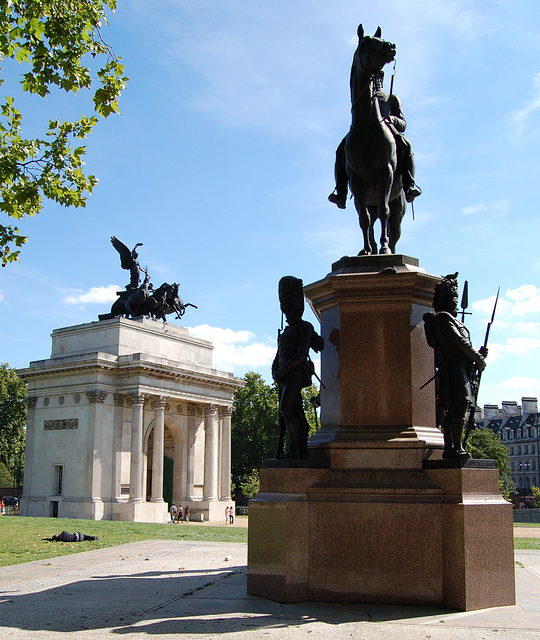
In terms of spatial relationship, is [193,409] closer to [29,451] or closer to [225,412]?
[225,412]

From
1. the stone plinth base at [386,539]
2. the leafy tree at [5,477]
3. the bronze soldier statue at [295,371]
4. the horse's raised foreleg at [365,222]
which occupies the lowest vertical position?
the leafy tree at [5,477]

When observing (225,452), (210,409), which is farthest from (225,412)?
(225,452)

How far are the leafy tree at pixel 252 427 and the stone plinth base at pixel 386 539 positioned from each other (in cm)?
7007

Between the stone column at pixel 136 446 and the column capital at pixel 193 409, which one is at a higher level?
the column capital at pixel 193 409

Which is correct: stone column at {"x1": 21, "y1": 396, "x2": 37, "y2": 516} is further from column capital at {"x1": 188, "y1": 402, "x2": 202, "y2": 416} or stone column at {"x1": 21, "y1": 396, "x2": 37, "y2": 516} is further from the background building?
the background building

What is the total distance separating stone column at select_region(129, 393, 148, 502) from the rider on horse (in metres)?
44.0

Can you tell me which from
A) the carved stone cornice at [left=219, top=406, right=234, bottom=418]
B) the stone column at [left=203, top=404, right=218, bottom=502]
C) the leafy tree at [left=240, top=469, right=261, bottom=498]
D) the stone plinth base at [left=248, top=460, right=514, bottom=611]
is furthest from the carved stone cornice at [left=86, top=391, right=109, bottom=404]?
the stone plinth base at [left=248, top=460, right=514, bottom=611]

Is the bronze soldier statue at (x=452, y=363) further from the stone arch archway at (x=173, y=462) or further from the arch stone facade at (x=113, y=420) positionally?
the stone arch archway at (x=173, y=462)

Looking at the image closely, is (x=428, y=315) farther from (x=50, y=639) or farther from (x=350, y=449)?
(x=50, y=639)

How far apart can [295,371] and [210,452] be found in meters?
52.7

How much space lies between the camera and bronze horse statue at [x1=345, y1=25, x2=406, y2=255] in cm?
1034

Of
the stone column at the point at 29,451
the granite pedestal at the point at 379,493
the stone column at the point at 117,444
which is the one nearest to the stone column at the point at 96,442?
the stone column at the point at 117,444

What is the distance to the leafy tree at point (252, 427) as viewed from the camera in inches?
3120

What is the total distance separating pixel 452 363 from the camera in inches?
347
